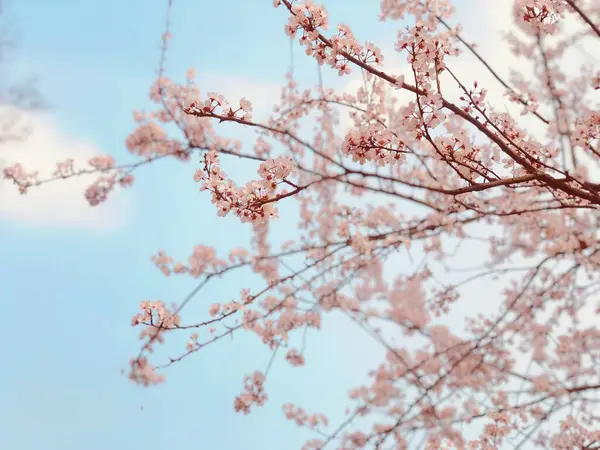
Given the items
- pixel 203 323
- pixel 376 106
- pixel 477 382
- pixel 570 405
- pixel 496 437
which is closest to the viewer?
pixel 203 323

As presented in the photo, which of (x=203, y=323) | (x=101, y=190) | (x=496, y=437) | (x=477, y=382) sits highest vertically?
(x=101, y=190)

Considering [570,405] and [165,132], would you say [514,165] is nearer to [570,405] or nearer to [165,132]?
[570,405]

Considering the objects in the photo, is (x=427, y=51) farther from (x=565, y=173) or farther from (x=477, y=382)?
(x=477, y=382)

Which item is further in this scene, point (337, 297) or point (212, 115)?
point (337, 297)

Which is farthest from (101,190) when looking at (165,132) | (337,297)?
(337,297)

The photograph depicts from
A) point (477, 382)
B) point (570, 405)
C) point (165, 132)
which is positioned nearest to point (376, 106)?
point (570, 405)

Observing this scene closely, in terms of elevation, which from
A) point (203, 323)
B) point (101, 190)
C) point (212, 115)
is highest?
point (101, 190)

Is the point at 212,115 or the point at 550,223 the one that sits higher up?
the point at 550,223

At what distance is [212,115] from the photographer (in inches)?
68.2

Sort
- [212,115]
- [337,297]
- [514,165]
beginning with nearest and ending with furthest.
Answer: [212,115] → [514,165] → [337,297]

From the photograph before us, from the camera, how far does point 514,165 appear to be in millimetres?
1984

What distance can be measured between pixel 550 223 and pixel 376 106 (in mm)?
1835

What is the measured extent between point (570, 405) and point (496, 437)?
0.90 metres

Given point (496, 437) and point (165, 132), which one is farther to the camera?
point (165, 132)
